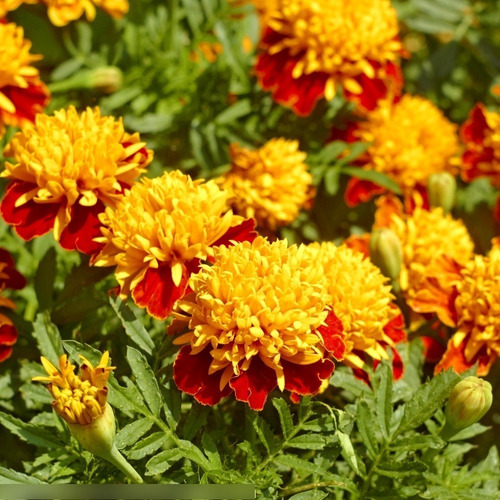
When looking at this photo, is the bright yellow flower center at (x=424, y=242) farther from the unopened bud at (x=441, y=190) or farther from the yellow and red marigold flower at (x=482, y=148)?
the yellow and red marigold flower at (x=482, y=148)

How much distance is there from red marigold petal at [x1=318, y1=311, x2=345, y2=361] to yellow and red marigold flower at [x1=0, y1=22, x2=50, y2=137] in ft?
1.78

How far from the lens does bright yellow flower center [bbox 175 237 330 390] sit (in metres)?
0.81

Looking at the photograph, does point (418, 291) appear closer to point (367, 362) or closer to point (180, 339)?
point (367, 362)

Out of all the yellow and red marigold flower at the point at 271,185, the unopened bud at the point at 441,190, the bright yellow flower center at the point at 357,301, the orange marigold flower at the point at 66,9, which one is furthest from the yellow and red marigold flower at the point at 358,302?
the orange marigold flower at the point at 66,9

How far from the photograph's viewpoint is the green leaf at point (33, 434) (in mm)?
878

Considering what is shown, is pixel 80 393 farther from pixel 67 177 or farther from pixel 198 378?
pixel 67 177

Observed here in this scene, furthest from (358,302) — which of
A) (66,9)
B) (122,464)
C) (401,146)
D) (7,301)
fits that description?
(66,9)

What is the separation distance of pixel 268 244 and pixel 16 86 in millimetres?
541

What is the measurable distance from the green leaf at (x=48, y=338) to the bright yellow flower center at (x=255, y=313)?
0.75 ft

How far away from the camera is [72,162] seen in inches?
37.2

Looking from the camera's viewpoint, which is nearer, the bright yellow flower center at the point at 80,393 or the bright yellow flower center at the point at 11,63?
the bright yellow flower center at the point at 80,393

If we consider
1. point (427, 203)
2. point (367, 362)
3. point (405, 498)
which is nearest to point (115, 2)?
point (427, 203)

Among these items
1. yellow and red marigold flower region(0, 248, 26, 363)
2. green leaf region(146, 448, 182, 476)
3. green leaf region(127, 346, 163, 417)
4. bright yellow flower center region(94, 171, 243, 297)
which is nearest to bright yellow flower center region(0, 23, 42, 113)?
yellow and red marigold flower region(0, 248, 26, 363)

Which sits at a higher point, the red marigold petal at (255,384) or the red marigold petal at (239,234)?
the red marigold petal at (239,234)
